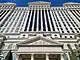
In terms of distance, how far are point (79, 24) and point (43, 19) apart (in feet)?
Answer: 52.2

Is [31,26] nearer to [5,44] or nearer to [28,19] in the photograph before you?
[28,19]

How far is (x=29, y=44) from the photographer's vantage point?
163ft

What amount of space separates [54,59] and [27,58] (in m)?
5.80

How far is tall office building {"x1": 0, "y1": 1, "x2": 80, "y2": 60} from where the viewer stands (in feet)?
158

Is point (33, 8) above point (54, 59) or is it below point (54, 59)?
above

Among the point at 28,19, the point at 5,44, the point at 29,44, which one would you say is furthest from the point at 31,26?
the point at 29,44

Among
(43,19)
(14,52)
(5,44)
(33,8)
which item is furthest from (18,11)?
(14,52)

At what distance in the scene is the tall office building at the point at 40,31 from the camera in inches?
1893

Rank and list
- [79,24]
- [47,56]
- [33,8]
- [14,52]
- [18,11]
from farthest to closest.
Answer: [33,8]
[18,11]
[79,24]
[14,52]
[47,56]

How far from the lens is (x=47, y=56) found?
46.8m

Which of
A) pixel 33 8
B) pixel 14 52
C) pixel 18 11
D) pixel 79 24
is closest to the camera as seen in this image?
pixel 14 52

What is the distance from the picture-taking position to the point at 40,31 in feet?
210

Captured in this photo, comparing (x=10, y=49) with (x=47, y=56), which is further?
(x=10, y=49)

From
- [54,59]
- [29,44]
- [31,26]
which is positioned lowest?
[54,59]
